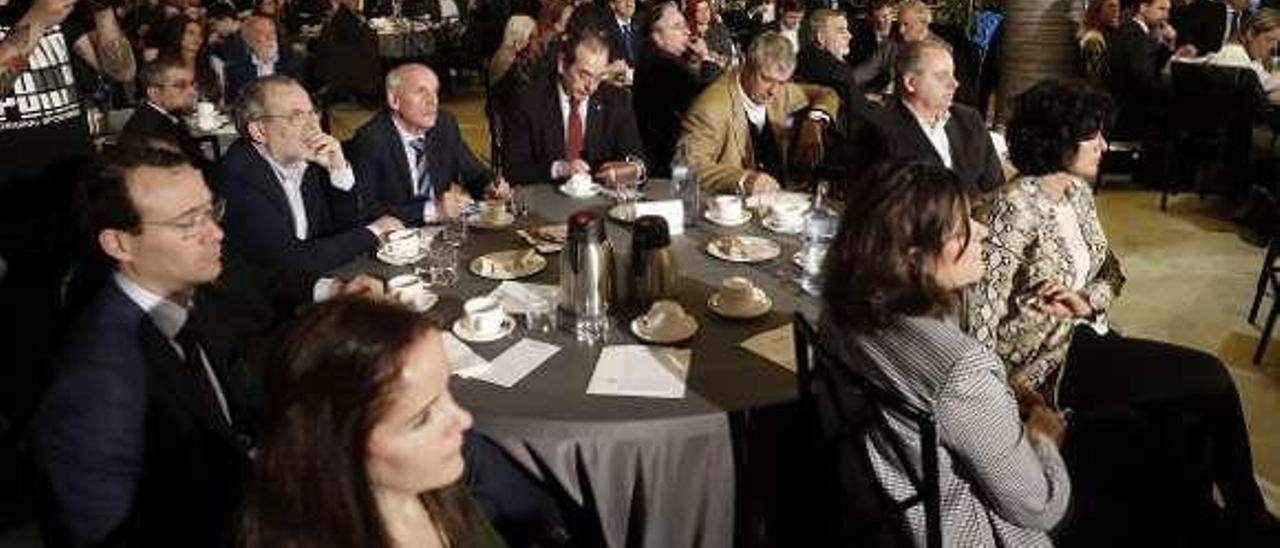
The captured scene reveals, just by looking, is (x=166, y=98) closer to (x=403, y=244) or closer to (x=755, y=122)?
(x=403, y=244)

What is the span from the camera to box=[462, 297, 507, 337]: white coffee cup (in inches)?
93.4

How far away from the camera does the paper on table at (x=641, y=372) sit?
2.14 meters

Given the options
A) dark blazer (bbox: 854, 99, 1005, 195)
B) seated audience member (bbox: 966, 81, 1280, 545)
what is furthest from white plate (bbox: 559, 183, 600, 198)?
seated audience member (bbox: 966, 81, 1280, 545)

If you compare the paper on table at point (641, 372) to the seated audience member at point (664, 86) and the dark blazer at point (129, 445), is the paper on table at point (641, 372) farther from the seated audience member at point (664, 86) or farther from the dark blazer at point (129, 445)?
the seated audience member at point (664, 86)

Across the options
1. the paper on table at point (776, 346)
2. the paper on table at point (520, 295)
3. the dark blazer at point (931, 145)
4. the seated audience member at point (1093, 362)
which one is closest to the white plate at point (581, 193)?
the paper on table at point (520, 295)

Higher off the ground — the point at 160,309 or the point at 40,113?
the point at 40,113

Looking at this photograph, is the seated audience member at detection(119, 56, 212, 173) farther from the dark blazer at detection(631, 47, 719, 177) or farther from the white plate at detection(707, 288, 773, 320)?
the white plate at detection(707, 288, 773, 320)

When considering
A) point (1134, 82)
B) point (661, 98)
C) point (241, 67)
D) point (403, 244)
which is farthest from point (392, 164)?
point (1134, 82)

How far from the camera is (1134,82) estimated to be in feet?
21.5

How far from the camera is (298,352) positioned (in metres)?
1.27

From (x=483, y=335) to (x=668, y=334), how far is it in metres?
0.44

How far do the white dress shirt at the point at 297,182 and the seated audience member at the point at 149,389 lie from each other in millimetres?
878

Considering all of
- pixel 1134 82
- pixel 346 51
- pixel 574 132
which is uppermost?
pixel 574 132

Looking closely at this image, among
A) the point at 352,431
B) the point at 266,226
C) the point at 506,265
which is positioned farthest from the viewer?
the point at 266,226
